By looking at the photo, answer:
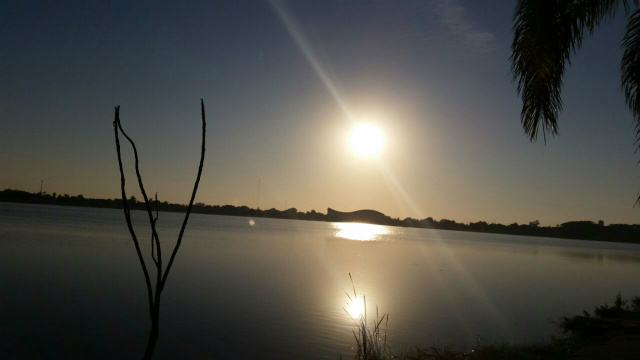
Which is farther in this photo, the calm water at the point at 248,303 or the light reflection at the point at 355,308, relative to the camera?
the light reflection at the point at 355,308

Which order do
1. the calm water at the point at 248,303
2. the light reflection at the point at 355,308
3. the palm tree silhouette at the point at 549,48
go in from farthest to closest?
1. the light reflection at the point at 355,308
2. the calm water at the point at 248,303
3. the palm tree silhouette at the point at 549,48

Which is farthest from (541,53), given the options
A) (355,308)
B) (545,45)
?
(355,308)

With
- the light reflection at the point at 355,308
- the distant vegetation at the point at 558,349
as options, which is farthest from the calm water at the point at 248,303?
the distant vegetation at the point at 558,349

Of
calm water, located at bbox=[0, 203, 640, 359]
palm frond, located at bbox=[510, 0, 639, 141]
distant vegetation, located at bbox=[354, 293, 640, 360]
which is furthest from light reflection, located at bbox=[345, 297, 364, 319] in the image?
palm frond, located at bbox=[510, 0, 639, 141]

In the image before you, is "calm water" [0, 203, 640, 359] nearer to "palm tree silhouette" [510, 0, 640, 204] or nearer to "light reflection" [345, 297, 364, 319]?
"light reflection" [345, 297, 364, 319]

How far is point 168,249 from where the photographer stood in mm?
36156

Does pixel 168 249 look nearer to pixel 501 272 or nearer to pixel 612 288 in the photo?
pixel 501 272

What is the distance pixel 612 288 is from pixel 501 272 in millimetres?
6777

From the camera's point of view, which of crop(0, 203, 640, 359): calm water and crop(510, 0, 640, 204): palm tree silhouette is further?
crop(0, 203, 640, 359): calm water

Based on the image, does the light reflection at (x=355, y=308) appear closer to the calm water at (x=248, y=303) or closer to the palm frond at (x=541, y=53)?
the calm water at (x=248, y=303)

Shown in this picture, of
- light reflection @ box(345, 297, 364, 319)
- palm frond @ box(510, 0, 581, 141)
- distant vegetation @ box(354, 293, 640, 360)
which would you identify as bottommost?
light reflection @ box(345, 297, 364, 319)

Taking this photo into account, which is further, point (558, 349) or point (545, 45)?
point (558, 349)

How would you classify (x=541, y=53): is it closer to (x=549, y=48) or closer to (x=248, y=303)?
(x=549, y=48)

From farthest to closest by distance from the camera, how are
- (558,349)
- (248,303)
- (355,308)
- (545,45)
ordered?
(355,308) → (248,303) → (558,349) → (545,45)
